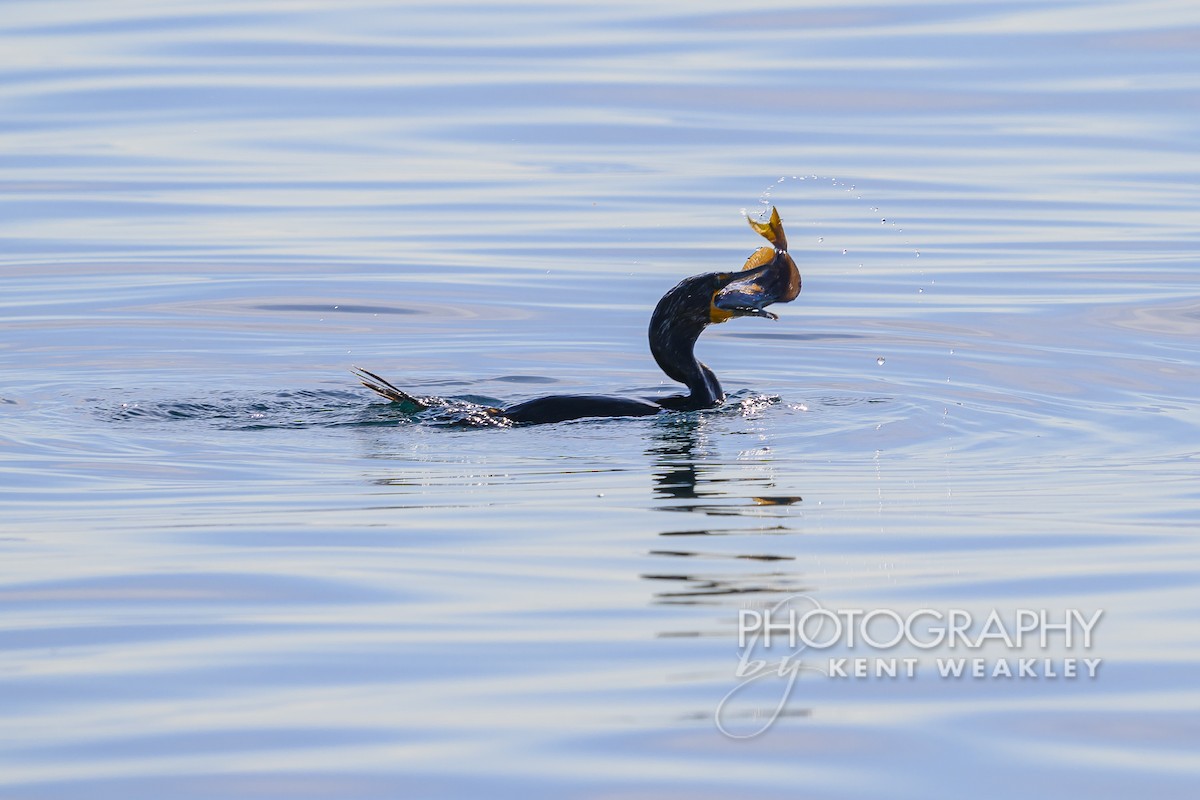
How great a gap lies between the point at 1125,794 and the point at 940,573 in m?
2.23

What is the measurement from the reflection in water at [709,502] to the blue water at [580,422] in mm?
39

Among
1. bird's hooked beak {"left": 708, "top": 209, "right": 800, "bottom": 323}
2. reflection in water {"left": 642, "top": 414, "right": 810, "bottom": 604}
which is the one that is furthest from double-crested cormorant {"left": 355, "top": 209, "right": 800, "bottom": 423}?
reflection in water {"left": 642, "top": 414, "right": 810, "bottom": 604}

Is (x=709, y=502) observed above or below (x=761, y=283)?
below

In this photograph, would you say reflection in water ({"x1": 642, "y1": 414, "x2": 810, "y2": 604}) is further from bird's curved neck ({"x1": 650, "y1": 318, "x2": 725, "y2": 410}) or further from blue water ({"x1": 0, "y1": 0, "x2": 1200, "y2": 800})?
bird's curved neck ({"x1": 650, "y1": 318, "x2": 725, "y2": 410})

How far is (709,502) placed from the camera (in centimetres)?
839

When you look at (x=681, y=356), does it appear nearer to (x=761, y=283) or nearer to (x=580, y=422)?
(x=761, y=283)

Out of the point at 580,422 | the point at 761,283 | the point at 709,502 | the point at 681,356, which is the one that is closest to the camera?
the point at 709,502

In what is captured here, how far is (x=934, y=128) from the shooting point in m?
22.9

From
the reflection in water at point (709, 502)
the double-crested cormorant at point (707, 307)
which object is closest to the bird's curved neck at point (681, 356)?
the double-crested cormorant at point (707, 307)

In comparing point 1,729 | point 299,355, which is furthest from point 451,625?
point 299,355

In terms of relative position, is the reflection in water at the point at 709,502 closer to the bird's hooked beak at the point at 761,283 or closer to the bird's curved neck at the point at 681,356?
the bird's curved neck at the point at 681,356

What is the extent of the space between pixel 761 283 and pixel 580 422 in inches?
58.1

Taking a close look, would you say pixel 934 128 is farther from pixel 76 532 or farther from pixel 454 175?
pixel 76 532

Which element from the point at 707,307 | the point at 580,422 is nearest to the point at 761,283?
the point at 707,307
